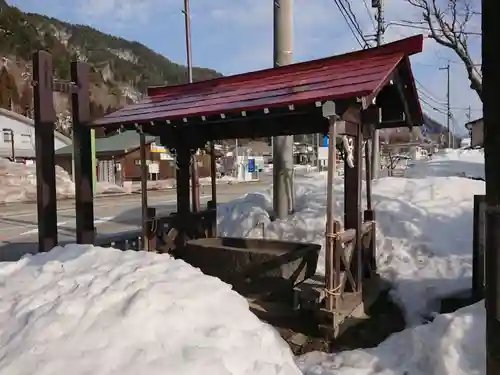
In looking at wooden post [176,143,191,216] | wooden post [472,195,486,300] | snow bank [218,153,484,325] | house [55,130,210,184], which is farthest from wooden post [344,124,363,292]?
house [55,130,210,184]

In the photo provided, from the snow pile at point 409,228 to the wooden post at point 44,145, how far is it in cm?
407

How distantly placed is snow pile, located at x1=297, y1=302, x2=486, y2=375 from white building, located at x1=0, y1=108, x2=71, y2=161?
4016 centimetres

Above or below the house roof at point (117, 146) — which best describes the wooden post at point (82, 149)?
below

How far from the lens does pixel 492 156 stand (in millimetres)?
1895

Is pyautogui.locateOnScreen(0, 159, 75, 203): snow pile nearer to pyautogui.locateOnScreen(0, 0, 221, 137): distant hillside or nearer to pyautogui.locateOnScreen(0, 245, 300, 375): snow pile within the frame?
pyautogui.locateOnScreen(0, 0, 221, 137): distant hillside

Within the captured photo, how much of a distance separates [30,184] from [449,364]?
28.8 m

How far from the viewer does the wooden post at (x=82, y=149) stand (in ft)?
22.3

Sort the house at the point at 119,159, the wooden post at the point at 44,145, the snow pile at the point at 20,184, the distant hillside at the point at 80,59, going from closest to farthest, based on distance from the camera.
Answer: the wooden post at the point at 44,145
the snow pile at the point at 20,184
the house at the point at 119,159
the distant hillside at the point at 80,59

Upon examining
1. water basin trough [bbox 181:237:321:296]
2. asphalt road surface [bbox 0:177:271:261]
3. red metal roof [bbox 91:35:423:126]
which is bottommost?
asphalt road surface [bbox 0:177:271:261]

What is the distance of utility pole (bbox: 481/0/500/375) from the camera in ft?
6.08

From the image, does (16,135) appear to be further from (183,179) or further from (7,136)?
(183,179)

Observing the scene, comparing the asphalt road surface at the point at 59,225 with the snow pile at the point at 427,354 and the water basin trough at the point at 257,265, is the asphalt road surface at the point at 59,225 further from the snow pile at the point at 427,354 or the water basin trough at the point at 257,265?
the snow pile at the point at 427,354

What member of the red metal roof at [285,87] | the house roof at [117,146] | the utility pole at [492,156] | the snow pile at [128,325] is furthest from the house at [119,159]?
the utility pole at [492,156]

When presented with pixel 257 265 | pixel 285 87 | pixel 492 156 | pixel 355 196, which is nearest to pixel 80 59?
pixel 285 87
